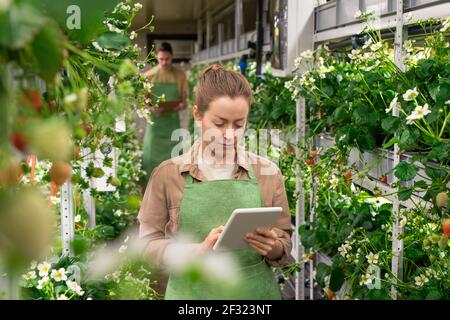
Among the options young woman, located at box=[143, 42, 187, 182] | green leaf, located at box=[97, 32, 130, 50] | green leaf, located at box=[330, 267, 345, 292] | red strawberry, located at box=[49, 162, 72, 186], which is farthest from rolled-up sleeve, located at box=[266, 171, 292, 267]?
young woman, located at box=[143, 42, 187, 182]

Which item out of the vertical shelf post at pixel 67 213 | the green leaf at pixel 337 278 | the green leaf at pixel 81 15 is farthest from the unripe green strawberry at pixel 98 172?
the green leaf at pixel 337 278

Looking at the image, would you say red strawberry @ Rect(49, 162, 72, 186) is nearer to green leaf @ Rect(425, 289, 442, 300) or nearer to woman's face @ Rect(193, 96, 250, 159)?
woman's face @ Rect(193, 96, 250, 159)

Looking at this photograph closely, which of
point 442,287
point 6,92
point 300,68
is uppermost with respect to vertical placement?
point 300,68

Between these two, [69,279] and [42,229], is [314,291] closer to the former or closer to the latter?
[69,279]

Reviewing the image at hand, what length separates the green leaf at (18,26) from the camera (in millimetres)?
560

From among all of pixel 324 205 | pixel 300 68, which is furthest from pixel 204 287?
pixel 300 68

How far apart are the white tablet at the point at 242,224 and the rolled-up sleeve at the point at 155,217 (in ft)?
0.63

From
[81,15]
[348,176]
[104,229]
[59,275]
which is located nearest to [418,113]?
[348,176]

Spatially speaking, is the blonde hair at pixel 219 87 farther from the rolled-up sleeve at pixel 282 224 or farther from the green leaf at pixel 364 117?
the green leaf at pixel 364 117

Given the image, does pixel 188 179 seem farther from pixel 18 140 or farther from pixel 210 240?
pixel 18 140

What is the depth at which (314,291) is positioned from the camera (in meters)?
3.61

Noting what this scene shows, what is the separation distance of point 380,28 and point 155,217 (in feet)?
3.12

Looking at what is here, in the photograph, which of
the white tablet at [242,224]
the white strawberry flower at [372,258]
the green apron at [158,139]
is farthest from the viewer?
the green apron at [158,139]
